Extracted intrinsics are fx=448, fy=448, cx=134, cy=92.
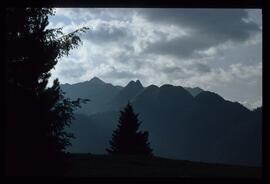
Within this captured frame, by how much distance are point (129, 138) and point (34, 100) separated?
2689 centimetres

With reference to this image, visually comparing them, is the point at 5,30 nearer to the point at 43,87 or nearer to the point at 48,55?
the point at 48,55

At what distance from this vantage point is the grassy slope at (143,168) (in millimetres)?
11890

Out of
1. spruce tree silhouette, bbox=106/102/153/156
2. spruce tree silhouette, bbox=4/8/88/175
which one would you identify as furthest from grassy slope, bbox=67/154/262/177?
spruce tree silhouette, bbox=106/102/153/156

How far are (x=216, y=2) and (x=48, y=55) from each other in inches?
285

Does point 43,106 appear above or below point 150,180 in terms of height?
above

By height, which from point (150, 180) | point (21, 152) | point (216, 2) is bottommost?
point (150, 180)

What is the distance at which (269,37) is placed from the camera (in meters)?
2.78

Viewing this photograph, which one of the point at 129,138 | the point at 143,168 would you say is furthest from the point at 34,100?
the point at 129,138

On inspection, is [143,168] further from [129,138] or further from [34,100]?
[129,138]

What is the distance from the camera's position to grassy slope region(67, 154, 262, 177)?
39.0ft

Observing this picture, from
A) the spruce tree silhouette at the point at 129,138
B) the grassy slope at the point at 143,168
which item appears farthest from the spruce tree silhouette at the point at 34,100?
the spruce tree silhouette at the point at 129,138

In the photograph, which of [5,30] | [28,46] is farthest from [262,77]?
[28,46]

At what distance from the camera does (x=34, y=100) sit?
8.85 metres

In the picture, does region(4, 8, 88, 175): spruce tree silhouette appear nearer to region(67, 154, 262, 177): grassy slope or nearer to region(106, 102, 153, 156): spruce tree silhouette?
region(67, 154, 262, 177): grassy slope
